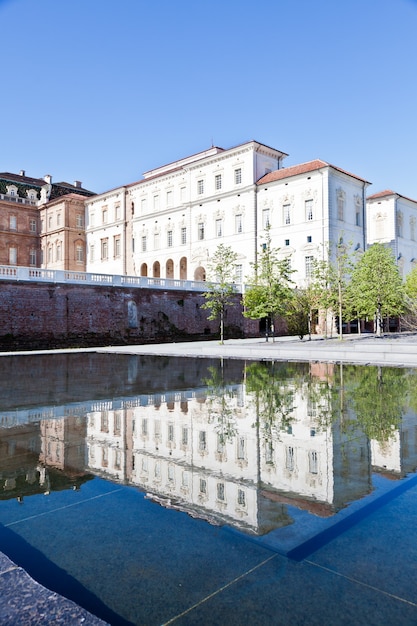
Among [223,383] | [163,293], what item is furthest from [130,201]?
[223,383]

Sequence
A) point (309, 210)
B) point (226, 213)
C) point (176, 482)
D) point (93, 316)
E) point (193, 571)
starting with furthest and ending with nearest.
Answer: point (226, 213), point (309, 210), point (93, 316), point (176, 482), point (193, 571)

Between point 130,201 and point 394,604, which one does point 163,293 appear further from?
point 394,604

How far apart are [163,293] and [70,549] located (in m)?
29.3

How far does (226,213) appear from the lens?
4444 cm

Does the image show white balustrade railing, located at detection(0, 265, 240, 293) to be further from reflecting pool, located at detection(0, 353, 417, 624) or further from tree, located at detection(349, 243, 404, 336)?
reflecting pool, located at detection(0, 353, 417, 624)

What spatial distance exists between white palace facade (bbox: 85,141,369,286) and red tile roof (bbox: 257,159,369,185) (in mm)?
99

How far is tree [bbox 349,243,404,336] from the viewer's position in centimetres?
3123

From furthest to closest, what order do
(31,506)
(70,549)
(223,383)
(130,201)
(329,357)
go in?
(130,201), (329,357), (223,383), (31,506), (70,549)

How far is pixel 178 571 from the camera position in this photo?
2.53 meters

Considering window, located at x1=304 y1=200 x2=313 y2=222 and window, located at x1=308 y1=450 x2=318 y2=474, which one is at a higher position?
window, located at x1=304 y1=200 x2=313 y2=222

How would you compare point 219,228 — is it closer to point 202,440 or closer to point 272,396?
point 272,396

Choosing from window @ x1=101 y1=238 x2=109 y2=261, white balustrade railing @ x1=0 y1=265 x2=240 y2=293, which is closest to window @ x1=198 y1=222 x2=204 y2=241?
white balustrade railing @ x1=0 y1=265 x2=240 y2=293

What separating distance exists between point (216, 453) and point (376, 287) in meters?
29.1

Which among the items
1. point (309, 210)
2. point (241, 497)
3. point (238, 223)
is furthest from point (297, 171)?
point (241, 497)
